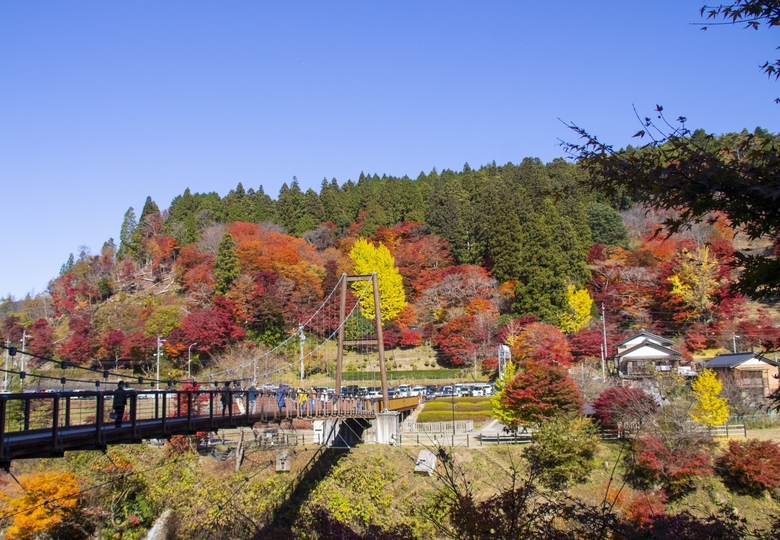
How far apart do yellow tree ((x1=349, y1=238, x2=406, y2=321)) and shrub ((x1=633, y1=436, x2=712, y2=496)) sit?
22.2 metres

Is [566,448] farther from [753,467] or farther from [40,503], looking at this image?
[40,503]

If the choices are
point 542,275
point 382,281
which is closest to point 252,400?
point 542,275

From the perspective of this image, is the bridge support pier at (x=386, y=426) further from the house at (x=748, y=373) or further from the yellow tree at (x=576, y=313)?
the yellow tree at (x=576, y=313)

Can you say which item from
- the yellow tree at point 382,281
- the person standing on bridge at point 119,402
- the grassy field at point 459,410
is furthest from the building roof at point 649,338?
the person standing on bridge at point 119,402

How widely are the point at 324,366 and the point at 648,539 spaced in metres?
30.1

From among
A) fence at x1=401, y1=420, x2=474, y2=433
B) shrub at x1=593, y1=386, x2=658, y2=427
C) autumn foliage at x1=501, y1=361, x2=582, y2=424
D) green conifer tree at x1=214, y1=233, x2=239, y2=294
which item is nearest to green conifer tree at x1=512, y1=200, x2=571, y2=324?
fence at x1=401, y1=420, x2=474, y2=433

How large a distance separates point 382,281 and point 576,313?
1165cm

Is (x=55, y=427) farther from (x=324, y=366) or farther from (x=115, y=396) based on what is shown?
(x=324, y=366)

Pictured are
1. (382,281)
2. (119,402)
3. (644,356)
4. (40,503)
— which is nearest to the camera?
(119,402)

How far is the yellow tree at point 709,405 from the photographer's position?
844 inches

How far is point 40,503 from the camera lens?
54.7 ft

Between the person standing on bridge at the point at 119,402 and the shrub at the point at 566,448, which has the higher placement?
the person standing on bridge at the point at 119,402

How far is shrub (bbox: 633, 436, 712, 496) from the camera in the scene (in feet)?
59.7

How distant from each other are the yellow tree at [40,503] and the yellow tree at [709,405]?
1807 centimetres
